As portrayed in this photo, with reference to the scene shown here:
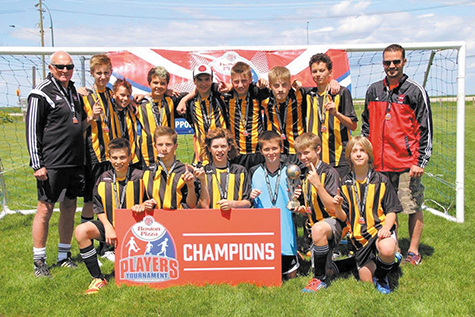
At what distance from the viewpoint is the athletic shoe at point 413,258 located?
166 inches

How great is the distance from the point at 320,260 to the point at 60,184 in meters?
2.63

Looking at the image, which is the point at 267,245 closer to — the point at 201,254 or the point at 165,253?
the point at 201,254

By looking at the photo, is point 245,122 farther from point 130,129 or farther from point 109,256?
point 109,256

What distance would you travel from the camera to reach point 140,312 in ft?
10.4

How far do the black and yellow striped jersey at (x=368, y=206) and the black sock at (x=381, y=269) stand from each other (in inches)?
8.2

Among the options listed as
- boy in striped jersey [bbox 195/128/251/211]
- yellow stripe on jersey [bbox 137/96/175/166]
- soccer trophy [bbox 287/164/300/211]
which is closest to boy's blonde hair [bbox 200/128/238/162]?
boy in striped jersey [bbox 195/128/251/211]

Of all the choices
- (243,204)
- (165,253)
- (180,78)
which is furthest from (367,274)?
(180,78)

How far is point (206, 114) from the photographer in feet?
14.8

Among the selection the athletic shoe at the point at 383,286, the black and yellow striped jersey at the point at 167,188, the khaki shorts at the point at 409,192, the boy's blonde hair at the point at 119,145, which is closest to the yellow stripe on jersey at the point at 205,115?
the black and yellow striped jersey at the point at 167,188

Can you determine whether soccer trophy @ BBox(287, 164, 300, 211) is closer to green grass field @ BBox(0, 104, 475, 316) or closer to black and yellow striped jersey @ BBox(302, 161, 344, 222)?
black and yellow striped jersey @ BBox(302, 161, 344, 222)

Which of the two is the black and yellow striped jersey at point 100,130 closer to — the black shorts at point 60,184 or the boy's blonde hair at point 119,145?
the black shorts at point 60,184

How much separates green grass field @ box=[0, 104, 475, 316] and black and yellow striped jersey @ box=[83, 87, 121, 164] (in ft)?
3.96

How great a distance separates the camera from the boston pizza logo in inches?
142

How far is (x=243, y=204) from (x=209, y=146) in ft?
2.18
